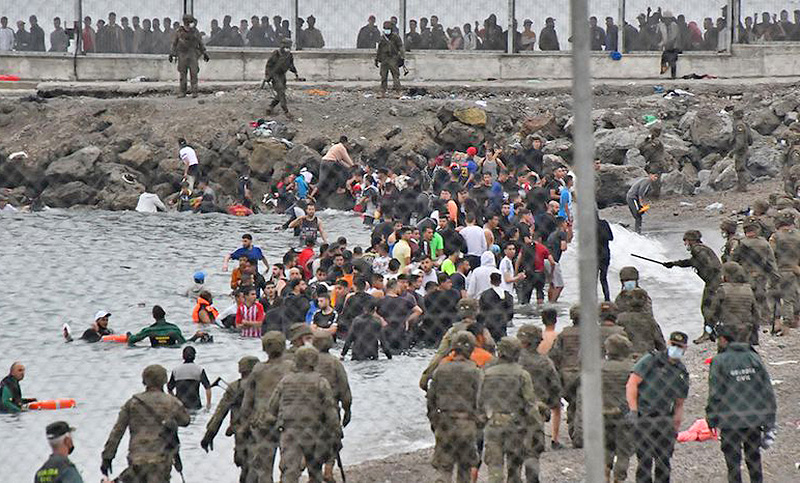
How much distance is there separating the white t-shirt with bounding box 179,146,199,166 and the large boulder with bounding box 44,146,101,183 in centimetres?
189

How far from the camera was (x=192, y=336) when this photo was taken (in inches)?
677

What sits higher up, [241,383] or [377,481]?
[241,383]

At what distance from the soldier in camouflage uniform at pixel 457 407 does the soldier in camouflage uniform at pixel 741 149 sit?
14822 millimetres

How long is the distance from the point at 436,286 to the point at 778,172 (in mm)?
12997

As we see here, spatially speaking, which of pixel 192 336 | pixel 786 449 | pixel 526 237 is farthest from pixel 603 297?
pixel 786 449

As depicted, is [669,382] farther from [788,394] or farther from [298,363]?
[788,394]

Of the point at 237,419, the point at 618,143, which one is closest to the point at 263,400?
the point at 237,419

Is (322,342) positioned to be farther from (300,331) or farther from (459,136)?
(459,136)

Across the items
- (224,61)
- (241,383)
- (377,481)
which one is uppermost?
(224,61)

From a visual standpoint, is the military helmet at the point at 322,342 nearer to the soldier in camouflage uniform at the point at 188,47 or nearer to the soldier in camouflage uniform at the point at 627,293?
the soldier in camouflage uniform at the point at 627,293

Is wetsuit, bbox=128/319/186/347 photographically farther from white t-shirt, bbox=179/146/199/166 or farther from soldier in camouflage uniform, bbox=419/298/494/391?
white t-shirt, bbox=179/146/199/166

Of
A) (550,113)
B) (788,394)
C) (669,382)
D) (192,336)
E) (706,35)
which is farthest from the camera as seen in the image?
(706,35)

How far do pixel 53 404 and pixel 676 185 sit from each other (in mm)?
14627

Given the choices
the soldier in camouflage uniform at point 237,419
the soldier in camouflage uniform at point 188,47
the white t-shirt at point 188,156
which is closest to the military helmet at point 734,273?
the soldier in camouflage uniform at point 237,419
